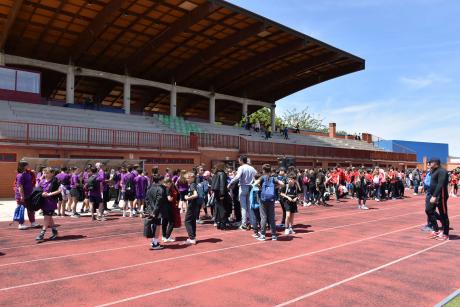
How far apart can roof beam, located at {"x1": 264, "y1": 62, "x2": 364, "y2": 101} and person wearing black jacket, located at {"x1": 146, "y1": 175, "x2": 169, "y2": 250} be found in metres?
37.8

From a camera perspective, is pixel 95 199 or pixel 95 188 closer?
pixel 95 188

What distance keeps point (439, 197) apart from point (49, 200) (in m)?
9.72

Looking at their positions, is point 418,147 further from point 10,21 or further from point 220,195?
point 220,195

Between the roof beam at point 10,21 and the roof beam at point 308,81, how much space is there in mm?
29878

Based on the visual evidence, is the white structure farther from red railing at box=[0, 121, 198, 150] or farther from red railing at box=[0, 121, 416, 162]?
red railing at box=[0, 121, 198, 150]

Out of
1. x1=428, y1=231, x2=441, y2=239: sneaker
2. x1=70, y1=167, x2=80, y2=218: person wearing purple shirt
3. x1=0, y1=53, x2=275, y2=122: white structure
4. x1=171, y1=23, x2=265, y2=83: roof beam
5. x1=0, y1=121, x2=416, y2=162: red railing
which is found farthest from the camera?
x1=0, y1=53, x2=275, y2=122: white structure

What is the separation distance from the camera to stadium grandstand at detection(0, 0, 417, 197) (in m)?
22.1

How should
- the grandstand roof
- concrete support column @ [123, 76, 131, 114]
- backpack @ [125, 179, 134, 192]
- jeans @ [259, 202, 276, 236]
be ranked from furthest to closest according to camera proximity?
concrete support column @ [123, 76, 131, 114] < the grandstand roof < backpack @ [125, 179, 134, 192] < jeans @ [259, 202, 276, 236]

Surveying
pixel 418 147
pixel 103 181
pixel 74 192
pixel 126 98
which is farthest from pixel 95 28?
pixel 418 147

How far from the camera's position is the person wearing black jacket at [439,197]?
359 inches

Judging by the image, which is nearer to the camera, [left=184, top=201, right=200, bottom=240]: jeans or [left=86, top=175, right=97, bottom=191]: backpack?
[left=184, top=201, right=200, bottom=240]: jeans

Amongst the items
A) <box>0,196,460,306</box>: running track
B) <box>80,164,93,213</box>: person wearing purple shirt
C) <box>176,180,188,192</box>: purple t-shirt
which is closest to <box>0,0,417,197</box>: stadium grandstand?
<box>80,164,93,213</box>: person wearing purple shirt

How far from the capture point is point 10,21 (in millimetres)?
24422

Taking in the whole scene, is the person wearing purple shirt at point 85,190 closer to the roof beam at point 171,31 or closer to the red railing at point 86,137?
the red railing at point 86,137
